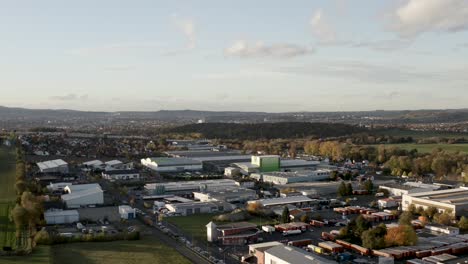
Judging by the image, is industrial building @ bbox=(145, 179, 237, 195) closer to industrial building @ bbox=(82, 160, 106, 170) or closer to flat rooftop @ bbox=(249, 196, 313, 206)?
flat rooftop @ bbox=(249, 196, 313, 206)

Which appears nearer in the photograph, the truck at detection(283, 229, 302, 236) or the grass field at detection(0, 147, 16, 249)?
the grass field at detection(0, 147, 16, 249)

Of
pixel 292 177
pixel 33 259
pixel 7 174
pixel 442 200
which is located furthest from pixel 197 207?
pixel 7 174

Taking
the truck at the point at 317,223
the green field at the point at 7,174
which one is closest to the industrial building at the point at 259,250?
the truck at the point at 317,223

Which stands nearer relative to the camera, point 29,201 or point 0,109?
point 29,201

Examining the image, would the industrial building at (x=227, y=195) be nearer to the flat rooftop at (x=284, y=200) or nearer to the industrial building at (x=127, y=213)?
the flat rooftop at (x=284, y=200)

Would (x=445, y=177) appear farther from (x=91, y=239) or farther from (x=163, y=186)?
(x=91, y=239)

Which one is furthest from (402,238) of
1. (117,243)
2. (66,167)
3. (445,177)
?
(66,167)

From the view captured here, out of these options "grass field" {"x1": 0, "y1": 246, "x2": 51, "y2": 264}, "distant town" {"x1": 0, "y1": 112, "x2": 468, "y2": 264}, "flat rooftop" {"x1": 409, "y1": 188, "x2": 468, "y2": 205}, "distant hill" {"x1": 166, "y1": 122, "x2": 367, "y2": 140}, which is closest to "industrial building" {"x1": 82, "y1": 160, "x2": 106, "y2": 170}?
"distant town" {"x1": 0, "y1": 112, "x2": 468, "y2": 264}
